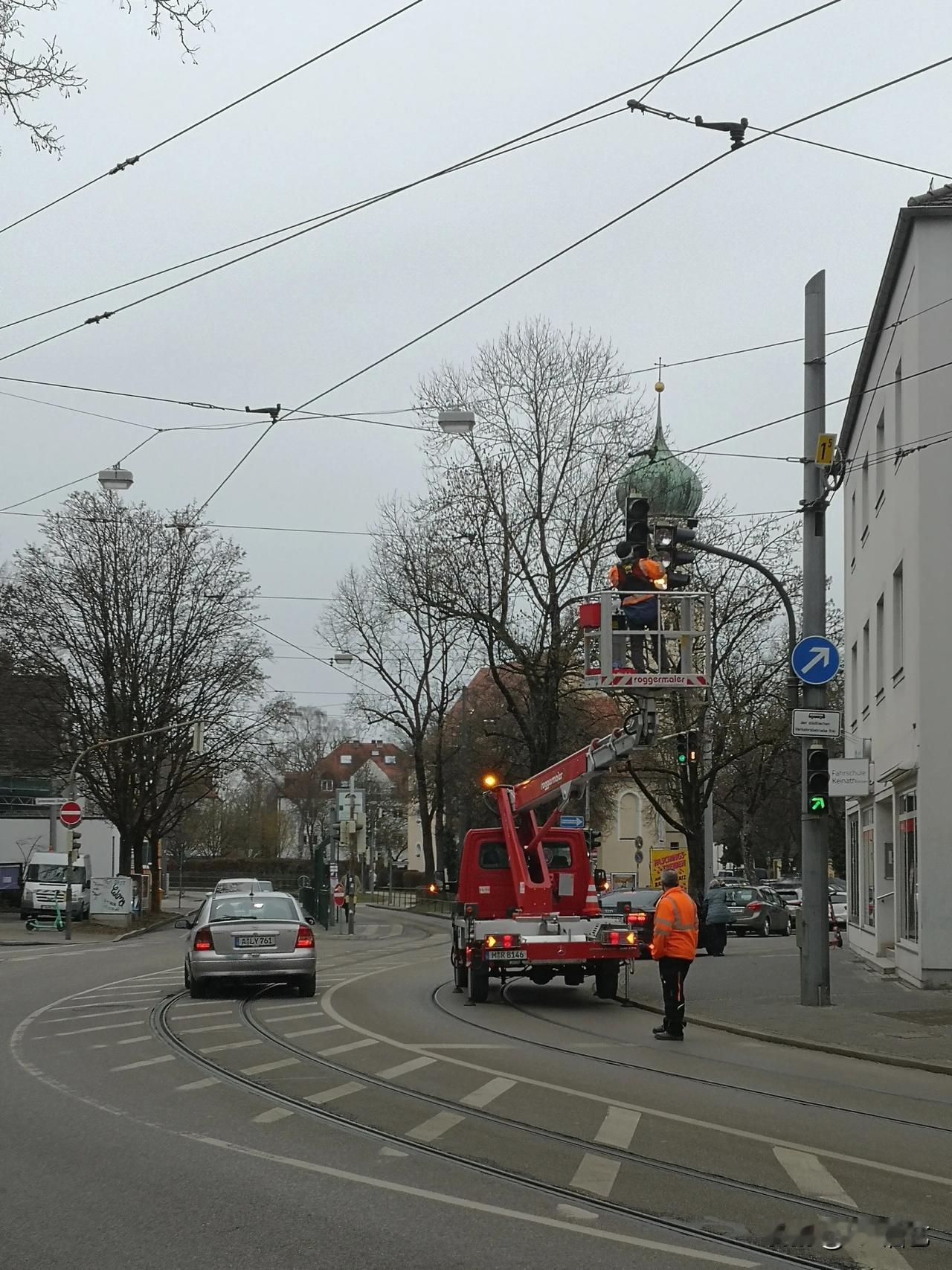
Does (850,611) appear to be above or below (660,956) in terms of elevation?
above

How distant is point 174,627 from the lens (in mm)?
51688

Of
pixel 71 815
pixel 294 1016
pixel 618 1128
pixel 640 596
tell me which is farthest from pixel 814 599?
pixel 71 815

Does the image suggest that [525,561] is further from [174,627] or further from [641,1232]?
[641,1232]

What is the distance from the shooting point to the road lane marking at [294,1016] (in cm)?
1680

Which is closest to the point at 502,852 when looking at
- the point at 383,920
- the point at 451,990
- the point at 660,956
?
the point at 451,990

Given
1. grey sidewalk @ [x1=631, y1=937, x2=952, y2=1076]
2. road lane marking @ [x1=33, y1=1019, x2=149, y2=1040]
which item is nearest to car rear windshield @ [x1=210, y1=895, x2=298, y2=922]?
road lane marking @ [x1=33, y1=1019, x2=149, y2=1040]

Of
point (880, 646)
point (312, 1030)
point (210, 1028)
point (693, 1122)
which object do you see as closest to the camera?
point (693, 1122)

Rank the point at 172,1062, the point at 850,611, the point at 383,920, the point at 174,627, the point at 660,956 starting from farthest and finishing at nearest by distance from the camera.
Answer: the point at 383,920 < the point at 174,627 < the point at 850,611 < the point at 660,956 < the point at 172,1062

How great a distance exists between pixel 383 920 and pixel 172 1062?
45399 millimetres

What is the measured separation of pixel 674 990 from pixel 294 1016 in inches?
180

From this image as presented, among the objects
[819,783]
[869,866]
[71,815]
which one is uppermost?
[819,783]

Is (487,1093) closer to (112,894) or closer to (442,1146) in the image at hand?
(442,1146)

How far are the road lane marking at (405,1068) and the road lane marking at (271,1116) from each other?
5.68 ft

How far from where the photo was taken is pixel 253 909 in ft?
67.1
